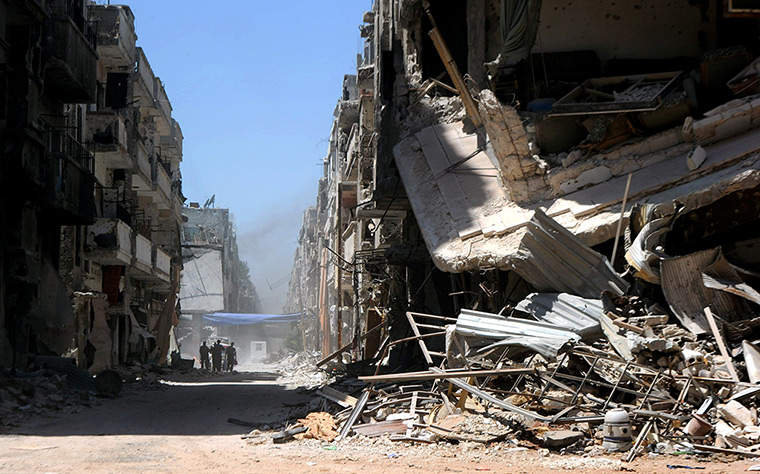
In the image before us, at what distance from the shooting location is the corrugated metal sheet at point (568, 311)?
1041cm

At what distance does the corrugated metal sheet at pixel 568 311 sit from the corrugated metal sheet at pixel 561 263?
Result: 265mm

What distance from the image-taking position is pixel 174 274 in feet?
126

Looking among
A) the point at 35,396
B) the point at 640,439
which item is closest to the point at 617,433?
the point at 640,439

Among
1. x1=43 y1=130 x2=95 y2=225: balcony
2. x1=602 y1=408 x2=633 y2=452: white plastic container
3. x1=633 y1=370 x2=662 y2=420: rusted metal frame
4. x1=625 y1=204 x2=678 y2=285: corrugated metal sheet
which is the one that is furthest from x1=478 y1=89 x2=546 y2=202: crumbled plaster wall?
x1=43 y1=130 x2=95 y2=225: balcony

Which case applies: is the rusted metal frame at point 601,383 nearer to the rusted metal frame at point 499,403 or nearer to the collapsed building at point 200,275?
the rusted metal frame at point 499,403

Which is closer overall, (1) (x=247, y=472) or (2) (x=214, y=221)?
(1) (x=247, y=472)

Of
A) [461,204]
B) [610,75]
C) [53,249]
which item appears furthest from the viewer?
[53,249]

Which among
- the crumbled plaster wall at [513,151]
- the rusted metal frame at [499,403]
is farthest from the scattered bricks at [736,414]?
the crumbled plaster wall at [513,151]

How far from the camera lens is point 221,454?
8742 millimetres

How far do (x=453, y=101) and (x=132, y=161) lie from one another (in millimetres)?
16138

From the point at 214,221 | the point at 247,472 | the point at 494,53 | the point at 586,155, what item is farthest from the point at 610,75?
the point at 214,221

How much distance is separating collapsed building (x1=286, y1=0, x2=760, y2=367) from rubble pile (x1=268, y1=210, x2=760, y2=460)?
96mm

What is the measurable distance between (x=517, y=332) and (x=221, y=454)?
404 centimetres

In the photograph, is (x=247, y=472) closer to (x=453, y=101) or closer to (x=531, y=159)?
(x=531, y=159)
